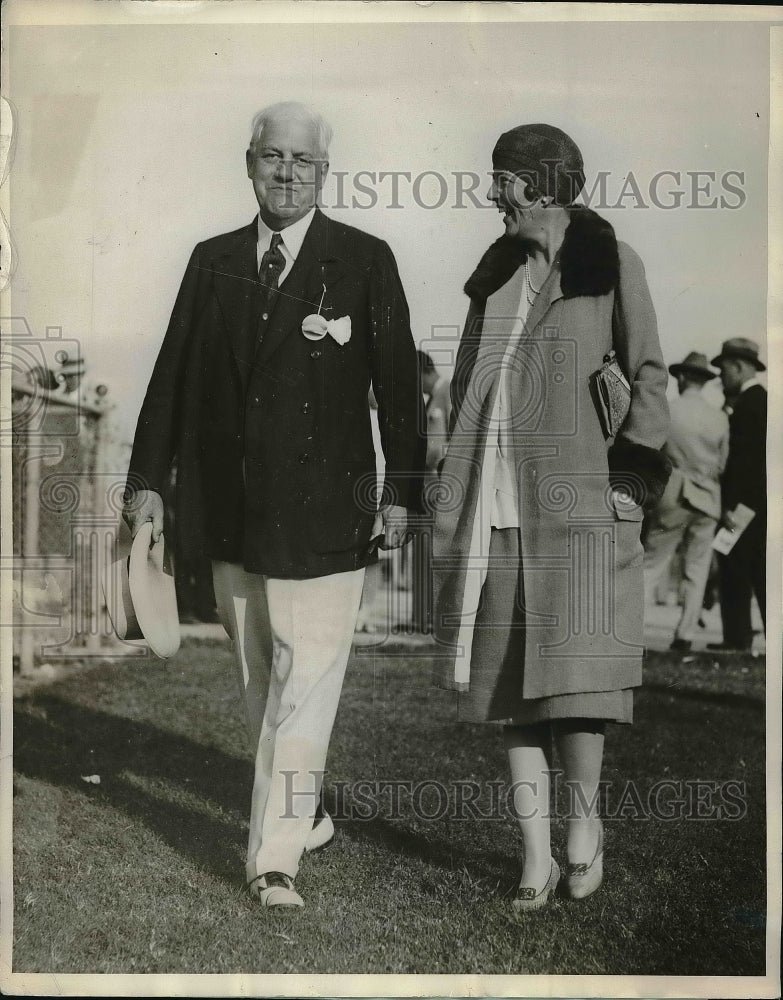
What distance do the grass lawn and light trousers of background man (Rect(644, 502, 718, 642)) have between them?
390mm

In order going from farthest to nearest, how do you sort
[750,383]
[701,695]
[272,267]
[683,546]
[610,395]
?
[701,695] → [683,546] → [750,383] → [272,267] → [610,395]

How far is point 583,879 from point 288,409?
1.69 m

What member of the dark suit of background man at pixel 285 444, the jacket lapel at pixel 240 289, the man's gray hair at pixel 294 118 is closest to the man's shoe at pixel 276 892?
the dark suit of background man at pixel 285 444

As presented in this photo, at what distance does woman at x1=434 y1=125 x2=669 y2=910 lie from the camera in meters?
3.56

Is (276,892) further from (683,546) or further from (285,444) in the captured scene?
(683,546)

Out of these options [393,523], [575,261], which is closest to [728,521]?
[575,261]

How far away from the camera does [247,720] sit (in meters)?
3.70

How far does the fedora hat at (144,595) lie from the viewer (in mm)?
3703

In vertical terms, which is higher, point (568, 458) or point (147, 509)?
point (568, 458)

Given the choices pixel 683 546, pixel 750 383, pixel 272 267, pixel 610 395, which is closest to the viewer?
pixel 610 395

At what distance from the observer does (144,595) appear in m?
3.71

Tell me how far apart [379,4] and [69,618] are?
217 centimetres

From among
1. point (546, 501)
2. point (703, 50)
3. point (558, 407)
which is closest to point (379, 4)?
point (703, 50)

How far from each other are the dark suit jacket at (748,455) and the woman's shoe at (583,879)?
123 cm
